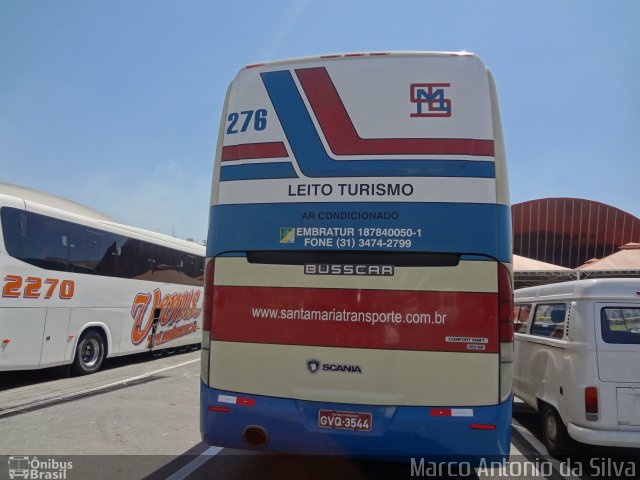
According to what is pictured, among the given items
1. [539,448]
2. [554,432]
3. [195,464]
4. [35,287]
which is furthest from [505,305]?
[35,287]

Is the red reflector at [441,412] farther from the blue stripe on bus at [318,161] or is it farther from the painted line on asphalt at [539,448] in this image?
the painted line on asphalt at [539,448]

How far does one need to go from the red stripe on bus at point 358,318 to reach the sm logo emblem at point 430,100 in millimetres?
1508

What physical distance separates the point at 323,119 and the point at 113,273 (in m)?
8.62

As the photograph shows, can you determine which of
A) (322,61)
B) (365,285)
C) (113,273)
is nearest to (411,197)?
(365,285)

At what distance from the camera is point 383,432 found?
11.9ft

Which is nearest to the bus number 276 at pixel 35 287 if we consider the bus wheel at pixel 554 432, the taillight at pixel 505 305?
the taillight at pixel 505 305

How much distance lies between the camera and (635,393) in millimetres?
4898

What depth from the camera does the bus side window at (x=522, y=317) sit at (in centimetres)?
717

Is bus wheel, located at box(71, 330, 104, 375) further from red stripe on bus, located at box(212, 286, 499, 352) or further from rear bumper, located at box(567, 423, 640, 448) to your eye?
rear bumper, located at box(567, 423, 640, 448)

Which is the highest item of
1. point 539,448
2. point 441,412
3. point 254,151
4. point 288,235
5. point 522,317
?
point 254,151

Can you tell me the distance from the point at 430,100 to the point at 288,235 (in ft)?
5.44

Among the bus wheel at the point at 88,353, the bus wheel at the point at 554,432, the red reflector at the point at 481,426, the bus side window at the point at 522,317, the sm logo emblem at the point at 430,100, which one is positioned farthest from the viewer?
the bus wheel at the point at 88,353

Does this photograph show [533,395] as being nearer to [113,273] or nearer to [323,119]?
[323,119]

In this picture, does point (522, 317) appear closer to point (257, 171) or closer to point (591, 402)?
point (591, 402)
